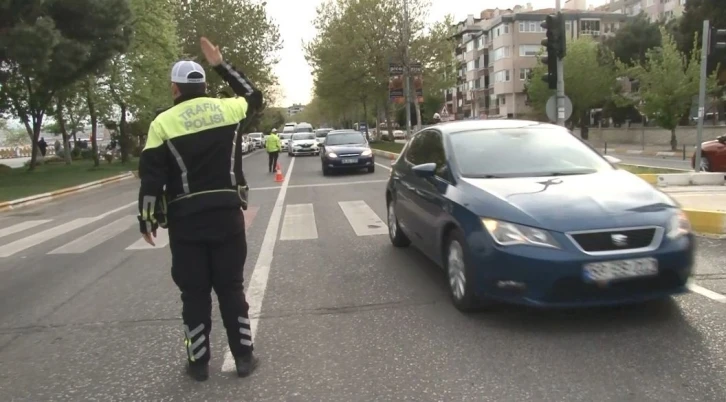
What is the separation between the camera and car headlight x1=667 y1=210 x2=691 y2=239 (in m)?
4.49

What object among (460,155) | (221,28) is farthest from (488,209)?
(221,28)

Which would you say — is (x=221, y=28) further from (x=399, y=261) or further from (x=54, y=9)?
(x=399, y=261)

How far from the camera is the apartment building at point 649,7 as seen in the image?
70.9m

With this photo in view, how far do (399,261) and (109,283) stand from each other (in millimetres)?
3088

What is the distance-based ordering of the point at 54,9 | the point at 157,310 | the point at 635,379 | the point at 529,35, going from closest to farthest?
the point at 635,379
the point at 157,310
the point at 54,9
the point at 529,35

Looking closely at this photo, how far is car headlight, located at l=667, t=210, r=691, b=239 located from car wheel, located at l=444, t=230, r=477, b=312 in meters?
1.44

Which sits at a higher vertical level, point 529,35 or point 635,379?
point 529,35

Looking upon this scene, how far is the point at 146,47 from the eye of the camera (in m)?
29.7

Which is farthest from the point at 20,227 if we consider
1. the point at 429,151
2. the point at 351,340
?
the point at 351,340

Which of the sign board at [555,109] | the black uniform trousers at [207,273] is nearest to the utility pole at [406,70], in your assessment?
the sign board at [555,109]

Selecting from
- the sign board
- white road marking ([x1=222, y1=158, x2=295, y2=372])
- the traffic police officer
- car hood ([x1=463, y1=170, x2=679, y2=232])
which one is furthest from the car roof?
the sign board

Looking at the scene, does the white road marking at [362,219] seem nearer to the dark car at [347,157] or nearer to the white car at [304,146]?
the dark car at [347,157]

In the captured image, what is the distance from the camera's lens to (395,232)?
305 inches

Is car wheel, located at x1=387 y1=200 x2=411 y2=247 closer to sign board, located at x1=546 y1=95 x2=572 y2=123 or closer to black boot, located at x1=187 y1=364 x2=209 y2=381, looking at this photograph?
black boot, located at x1=187 y1=364 x2=209 y2=381
